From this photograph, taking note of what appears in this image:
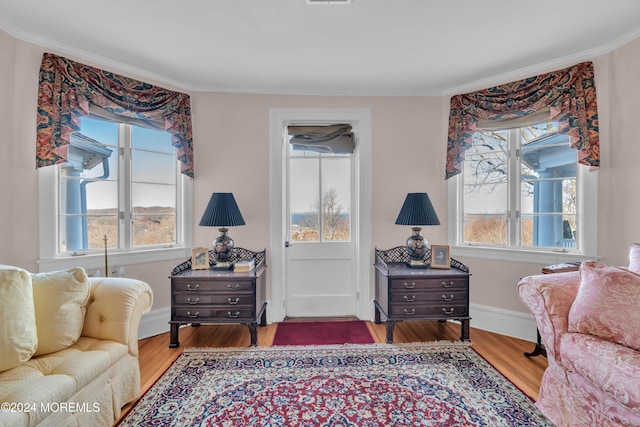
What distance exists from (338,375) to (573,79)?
2947mm

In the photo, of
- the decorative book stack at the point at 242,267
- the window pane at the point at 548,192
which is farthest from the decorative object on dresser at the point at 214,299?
the window pane at the point at 548,192

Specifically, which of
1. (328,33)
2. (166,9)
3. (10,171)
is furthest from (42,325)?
(328,33)

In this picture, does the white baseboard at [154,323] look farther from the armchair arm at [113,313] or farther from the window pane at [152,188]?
the armchair arm at [113,313]

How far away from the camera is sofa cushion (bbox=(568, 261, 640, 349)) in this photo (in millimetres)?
1315

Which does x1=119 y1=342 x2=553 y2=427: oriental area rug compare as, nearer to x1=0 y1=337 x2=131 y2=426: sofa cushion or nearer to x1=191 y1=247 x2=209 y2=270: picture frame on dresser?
x1=0 y1=337 x2=131 y2=426: sofa cushion

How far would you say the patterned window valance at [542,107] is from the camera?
88.7 inches

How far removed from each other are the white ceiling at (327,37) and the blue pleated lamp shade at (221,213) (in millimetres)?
1161

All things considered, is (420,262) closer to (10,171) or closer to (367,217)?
(367,217)

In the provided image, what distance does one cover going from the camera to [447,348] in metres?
2.35

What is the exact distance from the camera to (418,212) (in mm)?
2541

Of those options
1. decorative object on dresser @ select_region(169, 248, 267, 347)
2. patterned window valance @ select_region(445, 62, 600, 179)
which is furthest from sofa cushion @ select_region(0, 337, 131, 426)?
patterned window valance @ select_region(445, 62, 600, 179)

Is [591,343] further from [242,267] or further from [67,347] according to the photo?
[67,347]

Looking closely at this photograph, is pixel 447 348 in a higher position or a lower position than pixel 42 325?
lower

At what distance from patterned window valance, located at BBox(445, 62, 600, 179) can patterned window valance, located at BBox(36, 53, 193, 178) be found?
2.64 metres
